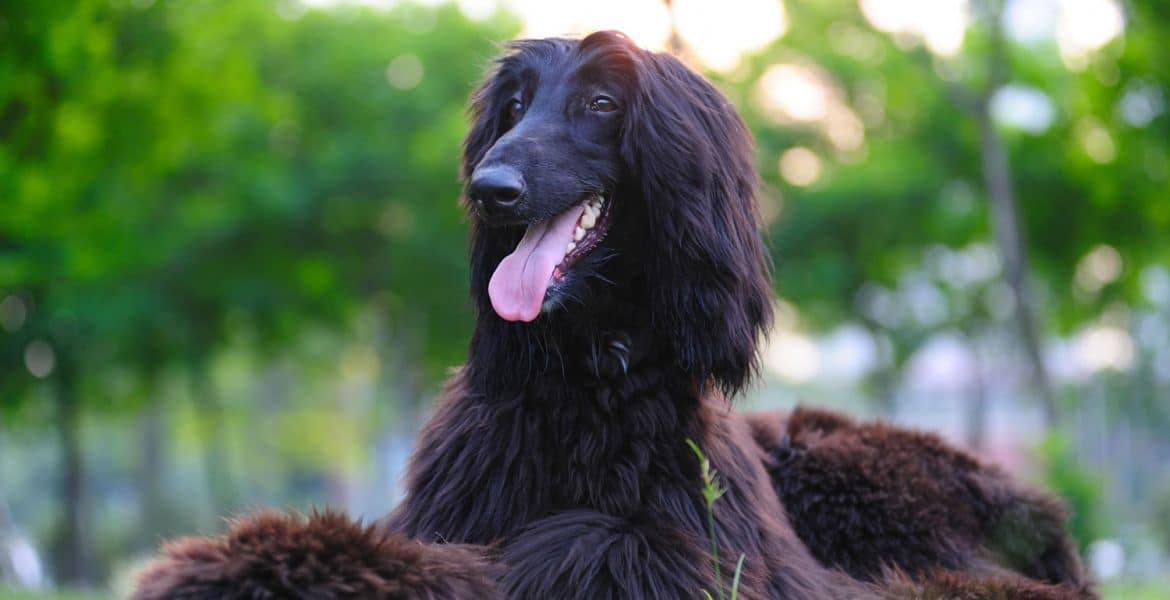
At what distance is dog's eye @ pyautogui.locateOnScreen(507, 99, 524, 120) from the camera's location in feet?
13.5

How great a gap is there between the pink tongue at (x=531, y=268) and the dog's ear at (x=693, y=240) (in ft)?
0.92

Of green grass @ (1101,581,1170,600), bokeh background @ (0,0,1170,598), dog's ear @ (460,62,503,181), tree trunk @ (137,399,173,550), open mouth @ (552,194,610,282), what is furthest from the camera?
tree trunk @ (137,399,173,550)

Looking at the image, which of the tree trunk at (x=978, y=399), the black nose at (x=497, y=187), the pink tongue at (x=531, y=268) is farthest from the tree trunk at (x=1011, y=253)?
the black nose at (x=497, y=187)

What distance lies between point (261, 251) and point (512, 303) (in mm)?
20331

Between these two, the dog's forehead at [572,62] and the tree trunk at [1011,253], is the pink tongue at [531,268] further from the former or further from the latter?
the tree trunk at [1011,253]

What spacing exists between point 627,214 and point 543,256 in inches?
14.3

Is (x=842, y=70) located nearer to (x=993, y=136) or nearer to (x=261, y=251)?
(x=993, y=136)

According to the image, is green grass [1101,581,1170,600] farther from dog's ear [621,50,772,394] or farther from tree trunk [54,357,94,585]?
tree trunk [54,357,94,585]

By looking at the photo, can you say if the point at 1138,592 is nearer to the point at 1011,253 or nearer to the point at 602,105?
the point at 602,105

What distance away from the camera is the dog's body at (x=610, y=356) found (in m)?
3.57

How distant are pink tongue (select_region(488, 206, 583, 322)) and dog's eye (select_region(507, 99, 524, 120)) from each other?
0.49 m

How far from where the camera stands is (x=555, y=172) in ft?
12.1

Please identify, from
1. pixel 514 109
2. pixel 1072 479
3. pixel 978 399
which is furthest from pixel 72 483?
pixel 514 109

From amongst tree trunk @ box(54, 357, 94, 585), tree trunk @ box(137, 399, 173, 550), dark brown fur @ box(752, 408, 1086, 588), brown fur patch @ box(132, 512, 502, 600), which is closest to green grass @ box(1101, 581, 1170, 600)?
dark brown fur @ box(752, 408, 1086, 588)
